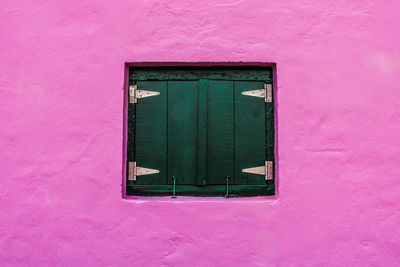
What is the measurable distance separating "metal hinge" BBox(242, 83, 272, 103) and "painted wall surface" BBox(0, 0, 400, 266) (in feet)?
0.37

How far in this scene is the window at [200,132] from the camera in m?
2.53

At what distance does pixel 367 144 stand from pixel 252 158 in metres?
0.92

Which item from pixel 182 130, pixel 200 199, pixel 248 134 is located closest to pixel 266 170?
pixel 248 134

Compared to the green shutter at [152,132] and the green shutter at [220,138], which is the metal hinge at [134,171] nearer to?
the green shutter at [152,132]

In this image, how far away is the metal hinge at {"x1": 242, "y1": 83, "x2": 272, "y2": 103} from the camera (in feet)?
8.41

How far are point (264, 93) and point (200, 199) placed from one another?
41.0 inches

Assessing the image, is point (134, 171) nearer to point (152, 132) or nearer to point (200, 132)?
point (152, 132)

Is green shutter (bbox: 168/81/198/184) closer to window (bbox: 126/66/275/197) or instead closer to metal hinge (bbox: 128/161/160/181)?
window (bbox: 126/66/275/197)

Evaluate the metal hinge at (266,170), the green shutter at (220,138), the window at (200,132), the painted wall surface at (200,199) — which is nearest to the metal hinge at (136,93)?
the window at (200,132)

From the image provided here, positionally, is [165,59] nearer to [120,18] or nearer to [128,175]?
[120,18]

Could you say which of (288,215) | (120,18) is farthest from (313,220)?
(120,18)

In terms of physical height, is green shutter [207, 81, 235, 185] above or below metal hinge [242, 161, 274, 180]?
above

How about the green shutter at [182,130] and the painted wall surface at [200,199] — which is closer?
the painted wall surface at [200,199]

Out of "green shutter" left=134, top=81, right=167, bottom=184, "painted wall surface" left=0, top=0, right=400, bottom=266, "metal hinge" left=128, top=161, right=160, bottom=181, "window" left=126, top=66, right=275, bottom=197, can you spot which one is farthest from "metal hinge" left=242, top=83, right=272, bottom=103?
"metal hinge" left=128, top=161, right=160, bottom=181
